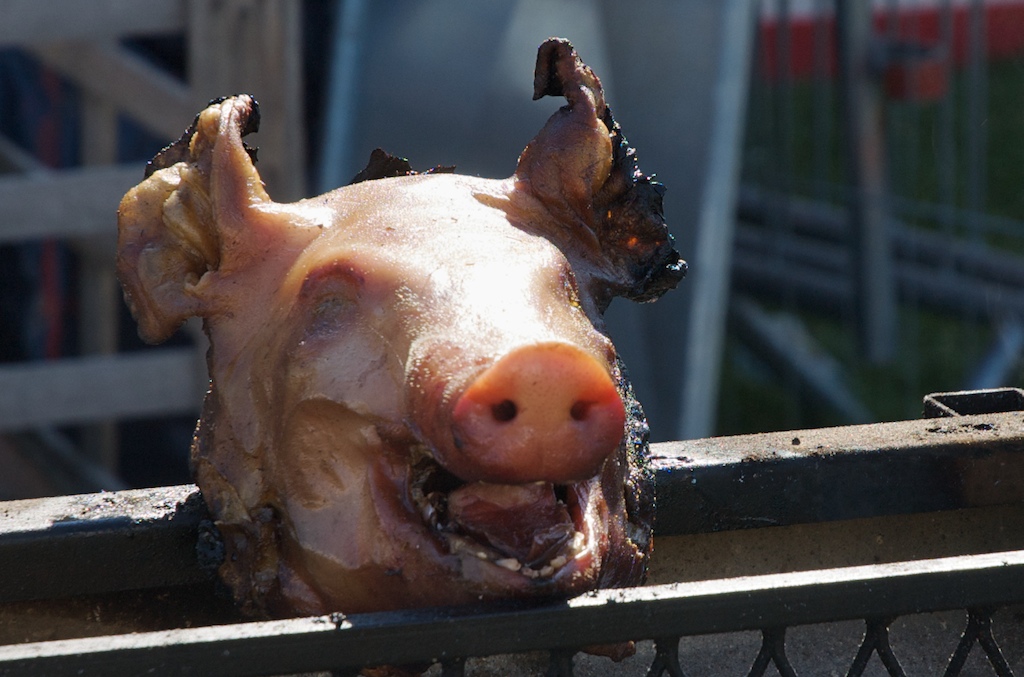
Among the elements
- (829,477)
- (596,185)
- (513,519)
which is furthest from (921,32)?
(513,519)

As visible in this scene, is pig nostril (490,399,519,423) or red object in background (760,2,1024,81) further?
red object in background (760,2,1024,81)

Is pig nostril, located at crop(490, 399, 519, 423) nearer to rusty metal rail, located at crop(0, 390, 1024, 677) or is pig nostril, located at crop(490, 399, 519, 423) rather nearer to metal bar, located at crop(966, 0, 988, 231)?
rusty metal rail, located at crop(0, 390, 1024, 677)

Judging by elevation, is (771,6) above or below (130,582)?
above

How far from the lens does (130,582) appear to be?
1388mm

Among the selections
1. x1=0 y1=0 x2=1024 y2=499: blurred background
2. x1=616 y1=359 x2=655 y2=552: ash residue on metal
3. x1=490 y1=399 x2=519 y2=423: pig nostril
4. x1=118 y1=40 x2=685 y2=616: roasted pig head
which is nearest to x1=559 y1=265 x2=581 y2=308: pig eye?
x1=118 y1=40 x2=685 y2=616: roasted pig head

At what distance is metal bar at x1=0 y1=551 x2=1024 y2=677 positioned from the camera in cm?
101

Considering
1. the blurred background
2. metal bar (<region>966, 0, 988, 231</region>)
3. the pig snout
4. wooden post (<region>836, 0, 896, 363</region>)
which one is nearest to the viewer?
the pig snout

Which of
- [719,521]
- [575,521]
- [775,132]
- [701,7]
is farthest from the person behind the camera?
[775,132]

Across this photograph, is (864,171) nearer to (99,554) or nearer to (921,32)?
(921,32)

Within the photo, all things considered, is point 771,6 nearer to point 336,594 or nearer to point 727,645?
point 727,645

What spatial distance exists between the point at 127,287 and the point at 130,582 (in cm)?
32

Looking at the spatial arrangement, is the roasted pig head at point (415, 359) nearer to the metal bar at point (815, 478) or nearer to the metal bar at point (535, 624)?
the metal bar at point (535, 624)

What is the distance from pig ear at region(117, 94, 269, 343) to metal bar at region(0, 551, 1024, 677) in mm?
382

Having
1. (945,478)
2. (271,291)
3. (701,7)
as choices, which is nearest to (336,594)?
(271,291)
